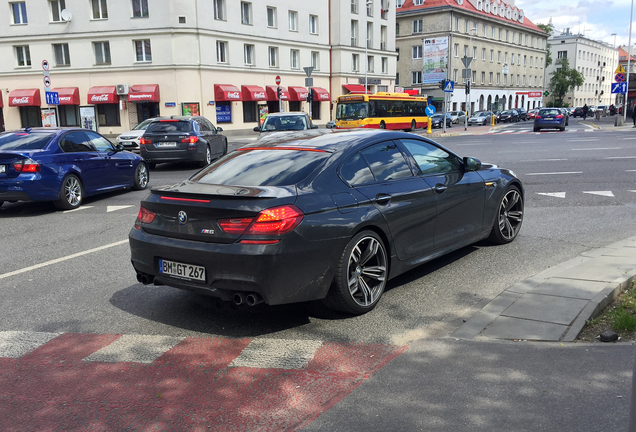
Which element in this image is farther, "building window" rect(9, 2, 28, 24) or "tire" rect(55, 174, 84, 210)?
"building window" rect(9, 2, 28, 24)

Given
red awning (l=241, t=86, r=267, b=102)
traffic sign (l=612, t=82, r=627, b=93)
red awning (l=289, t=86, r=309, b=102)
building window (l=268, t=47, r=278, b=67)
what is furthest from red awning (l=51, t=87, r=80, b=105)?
traffic sign (l=612, t=82, r=627, b=93)

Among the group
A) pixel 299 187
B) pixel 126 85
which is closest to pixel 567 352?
pixel 299 187

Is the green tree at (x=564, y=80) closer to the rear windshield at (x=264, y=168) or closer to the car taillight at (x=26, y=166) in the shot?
the car taillight at (x=26, y=166)

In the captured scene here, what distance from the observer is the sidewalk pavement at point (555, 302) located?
4.41 metres

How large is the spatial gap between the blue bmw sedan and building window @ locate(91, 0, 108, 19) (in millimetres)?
31831

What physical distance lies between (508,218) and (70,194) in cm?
780

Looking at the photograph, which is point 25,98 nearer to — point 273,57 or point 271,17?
point 273,57

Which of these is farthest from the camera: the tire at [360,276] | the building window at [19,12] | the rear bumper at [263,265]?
the building window at [19,12]

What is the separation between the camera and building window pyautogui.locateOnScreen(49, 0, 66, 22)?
132 feet

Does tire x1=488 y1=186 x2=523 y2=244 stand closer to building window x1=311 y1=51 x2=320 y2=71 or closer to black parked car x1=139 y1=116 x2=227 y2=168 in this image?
black parked car x1=139 y1=116 x2=227 y2=168

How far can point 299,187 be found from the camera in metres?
4.61

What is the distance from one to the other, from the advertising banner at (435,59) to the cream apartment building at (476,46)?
531 mm

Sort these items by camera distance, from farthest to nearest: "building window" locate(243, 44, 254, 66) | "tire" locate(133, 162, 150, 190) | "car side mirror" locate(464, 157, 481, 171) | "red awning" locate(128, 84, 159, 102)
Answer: "building window" locate(243, 44, 254, 66) < "red awning" locate(128, 84, 159, 102) < "tire" locate(133, 162, 150, 190) < "car side mirror" locate(464, 157, 481, 171)

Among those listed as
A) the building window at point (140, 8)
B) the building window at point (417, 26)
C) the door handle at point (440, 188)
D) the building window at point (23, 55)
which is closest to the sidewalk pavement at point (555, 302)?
the door handle at point (440, 188)
